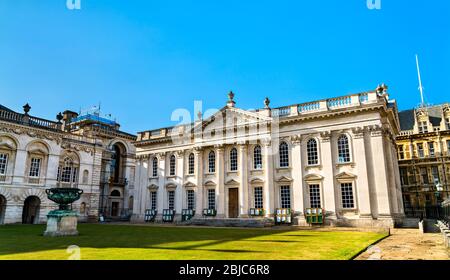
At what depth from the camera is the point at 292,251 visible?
36.9 feet

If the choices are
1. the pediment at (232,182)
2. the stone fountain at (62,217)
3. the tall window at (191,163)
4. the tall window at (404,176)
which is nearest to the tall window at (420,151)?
the tall window at (404,176)

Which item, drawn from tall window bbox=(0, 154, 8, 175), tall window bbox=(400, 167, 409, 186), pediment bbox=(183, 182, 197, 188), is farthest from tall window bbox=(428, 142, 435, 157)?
tall window bbox=(0, 154, 8, 175)

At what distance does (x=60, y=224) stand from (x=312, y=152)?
21.5 meters

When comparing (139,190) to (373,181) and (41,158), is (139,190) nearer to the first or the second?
(41,158)

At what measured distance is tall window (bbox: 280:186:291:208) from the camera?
1162 inches

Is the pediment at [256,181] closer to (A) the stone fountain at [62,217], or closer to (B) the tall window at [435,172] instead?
(A) the stone fountain at [62,217]

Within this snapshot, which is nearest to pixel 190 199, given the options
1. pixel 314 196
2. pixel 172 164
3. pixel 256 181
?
pixel 172 164

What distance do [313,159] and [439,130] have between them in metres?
25.0

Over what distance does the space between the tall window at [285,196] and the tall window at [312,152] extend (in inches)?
134

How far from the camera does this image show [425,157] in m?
42.2

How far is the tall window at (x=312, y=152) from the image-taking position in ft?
94.6

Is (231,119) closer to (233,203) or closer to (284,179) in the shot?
(284,179)

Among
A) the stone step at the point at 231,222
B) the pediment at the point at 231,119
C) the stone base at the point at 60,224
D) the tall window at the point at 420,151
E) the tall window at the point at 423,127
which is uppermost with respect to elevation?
the tall window at the point at 423,127
